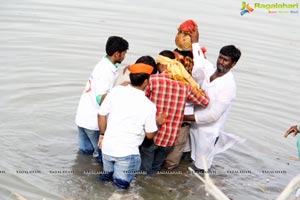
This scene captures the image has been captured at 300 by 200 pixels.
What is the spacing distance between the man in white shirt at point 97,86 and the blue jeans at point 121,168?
19.4 inches

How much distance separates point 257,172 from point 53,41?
5810mm

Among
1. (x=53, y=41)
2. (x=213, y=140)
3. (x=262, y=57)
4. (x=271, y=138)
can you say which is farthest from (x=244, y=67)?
(x=213, y=140)

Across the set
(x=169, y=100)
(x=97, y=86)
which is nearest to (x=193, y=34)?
(x=169, y=100)

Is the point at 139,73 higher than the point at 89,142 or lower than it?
higher

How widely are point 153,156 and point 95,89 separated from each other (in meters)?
1.06

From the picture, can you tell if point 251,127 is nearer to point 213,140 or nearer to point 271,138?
point 271,138

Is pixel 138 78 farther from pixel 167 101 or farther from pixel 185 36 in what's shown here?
pixel 185 36

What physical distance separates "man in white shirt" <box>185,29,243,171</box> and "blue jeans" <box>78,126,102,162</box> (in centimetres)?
109

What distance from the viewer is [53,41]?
36.4 feet

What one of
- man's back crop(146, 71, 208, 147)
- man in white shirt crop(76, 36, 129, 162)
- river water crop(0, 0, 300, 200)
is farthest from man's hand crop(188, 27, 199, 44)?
river water crop(0, 0, 300, 200)

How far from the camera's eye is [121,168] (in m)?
5.48

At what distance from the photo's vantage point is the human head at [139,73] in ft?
17.2

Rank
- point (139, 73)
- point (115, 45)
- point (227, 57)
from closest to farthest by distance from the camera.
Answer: point (139, 73) → point (115, 45) → point (227, 57)

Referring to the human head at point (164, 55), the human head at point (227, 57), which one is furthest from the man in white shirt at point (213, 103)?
the human head at point (164, 55)
